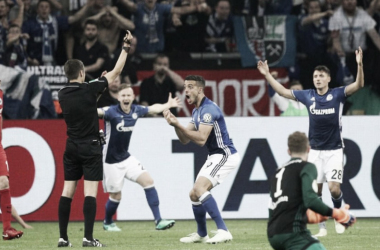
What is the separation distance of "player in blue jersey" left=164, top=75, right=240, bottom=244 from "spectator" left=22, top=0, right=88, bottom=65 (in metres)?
6.00

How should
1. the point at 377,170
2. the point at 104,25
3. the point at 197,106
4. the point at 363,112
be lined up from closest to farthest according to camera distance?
1. the point at 197,106
2. the point at 377,170
3. the point at 363,112
4. the point at 104,25

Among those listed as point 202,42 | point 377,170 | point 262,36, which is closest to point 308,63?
point 262,36

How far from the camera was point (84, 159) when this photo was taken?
9.63 metres

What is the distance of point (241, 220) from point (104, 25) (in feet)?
16.1

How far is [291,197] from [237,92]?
8.87 metres

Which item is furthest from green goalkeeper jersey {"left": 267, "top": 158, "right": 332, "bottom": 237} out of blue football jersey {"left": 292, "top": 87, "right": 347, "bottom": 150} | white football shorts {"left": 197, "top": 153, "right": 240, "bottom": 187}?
blue football jersey {"left": 292, "top": 87, "right": 347, "bottom": 150}

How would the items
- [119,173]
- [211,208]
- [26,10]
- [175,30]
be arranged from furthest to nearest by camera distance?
[175,30], [26,10], [119,173], [211,208]

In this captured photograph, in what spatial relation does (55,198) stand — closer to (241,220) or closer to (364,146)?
(241,220)

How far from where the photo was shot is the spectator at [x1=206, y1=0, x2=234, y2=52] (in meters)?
16.2

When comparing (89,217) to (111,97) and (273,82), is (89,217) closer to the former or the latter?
(273,82)

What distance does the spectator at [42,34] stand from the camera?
617 inches

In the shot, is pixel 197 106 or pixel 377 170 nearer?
pixel 197 106

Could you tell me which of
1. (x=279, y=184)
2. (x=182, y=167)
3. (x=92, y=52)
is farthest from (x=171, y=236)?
(x=92, y=52)

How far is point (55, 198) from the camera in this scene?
44.7 ft
